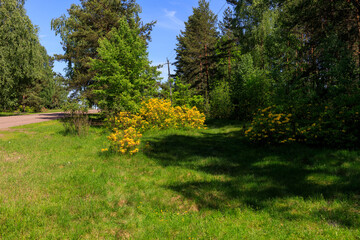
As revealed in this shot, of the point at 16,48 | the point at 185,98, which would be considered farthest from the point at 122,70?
the point at 16,48

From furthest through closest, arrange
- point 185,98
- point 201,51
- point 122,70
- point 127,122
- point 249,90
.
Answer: point 201,51 < point 185,98 < point 249,90 < point 122,70 < point 127,122

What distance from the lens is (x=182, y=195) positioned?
15.5 ft

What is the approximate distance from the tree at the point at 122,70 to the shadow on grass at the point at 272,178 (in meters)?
6.55

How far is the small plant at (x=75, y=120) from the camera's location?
1122 cm

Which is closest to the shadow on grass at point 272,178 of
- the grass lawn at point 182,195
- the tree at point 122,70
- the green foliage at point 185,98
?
the grass lawn at point 182,195

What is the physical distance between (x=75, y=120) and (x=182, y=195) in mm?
9262

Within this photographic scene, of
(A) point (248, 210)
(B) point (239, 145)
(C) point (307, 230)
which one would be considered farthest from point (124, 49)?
(C) point (307, 230)

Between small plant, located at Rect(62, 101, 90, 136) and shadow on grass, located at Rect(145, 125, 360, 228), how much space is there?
5068mm

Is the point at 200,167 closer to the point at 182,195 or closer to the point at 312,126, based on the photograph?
the point at 182,195

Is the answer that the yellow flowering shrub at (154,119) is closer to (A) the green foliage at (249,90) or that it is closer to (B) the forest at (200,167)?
(B) the forest at (200,167)

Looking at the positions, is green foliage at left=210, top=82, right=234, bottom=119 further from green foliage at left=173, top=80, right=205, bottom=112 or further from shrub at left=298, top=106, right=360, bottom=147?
shrub at left=298, top=106, right=360, bottom=147

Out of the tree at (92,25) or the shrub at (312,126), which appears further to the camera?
the tree at (92,25)

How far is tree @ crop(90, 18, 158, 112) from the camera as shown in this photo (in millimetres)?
13258

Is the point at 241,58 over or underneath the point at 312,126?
over
